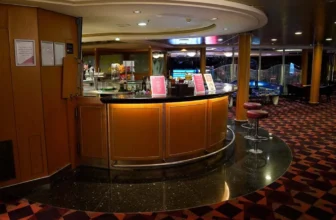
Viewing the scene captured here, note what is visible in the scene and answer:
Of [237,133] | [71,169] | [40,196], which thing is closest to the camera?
[40,196]

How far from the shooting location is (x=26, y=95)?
3.72m

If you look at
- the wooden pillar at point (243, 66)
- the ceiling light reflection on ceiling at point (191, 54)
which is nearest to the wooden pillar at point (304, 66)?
the ceiling light reflection on ceiling at point (191, 54)

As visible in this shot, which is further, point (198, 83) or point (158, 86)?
point (198, 83)

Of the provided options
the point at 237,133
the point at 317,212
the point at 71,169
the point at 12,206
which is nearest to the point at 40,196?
the point at 12,206

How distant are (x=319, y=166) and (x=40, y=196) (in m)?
4.37

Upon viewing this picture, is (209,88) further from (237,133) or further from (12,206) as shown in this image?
(12,206)

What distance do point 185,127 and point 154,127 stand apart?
21.8 inches

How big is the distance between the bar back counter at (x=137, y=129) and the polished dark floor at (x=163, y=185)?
21 centimetres

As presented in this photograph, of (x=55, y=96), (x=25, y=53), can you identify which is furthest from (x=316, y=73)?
(x=25, y=53)

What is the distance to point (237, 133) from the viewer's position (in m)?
6.91

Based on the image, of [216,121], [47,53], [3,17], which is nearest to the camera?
[3,17]

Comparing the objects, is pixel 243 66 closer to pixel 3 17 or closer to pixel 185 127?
pixel 185 127

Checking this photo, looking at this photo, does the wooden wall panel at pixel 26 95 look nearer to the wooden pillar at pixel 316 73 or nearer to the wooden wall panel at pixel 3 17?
the wooden wall panel at pixel 3 17

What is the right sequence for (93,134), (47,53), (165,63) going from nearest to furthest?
(47,53)
(93,134)
(165,63)
